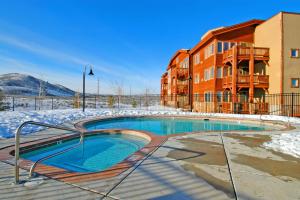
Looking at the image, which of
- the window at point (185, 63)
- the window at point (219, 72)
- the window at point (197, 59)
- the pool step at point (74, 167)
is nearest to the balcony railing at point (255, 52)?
the window at point (219, 72)

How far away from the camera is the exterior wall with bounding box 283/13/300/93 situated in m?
14.9

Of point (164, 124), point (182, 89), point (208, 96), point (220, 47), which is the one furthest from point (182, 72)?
point (164, 124)

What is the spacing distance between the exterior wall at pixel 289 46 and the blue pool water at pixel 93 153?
14.6 m

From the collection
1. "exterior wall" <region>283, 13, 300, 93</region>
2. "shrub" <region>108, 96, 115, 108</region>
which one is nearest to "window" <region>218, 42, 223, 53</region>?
"exterior wall" <region>283, 13, 300, 93</region>

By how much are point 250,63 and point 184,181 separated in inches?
642

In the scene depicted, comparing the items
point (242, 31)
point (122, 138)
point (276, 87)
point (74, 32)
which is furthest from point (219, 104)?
point (74, 32)

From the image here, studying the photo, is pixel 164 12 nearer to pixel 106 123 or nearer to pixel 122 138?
pixel 106 123

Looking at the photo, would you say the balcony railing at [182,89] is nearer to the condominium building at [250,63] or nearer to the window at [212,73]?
the condominium building at [250,63]

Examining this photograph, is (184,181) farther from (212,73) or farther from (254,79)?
(212,73)

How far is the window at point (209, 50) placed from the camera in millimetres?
18489

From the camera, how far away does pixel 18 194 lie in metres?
2.40

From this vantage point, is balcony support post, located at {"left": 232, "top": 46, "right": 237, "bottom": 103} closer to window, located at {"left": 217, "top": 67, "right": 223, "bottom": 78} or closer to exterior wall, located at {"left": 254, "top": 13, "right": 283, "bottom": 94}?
window, located at {"left": 217, "top": 67, "right": 223, "bottom": 78}

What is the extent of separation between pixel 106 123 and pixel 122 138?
4.36m

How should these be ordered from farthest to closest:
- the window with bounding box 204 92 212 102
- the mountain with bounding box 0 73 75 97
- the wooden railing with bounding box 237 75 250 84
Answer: the mountain with bounding box 0 73 75 97 → the window with bounding box 204 92 212 102 → the wooden railing with bounding box 237 75 250 84
